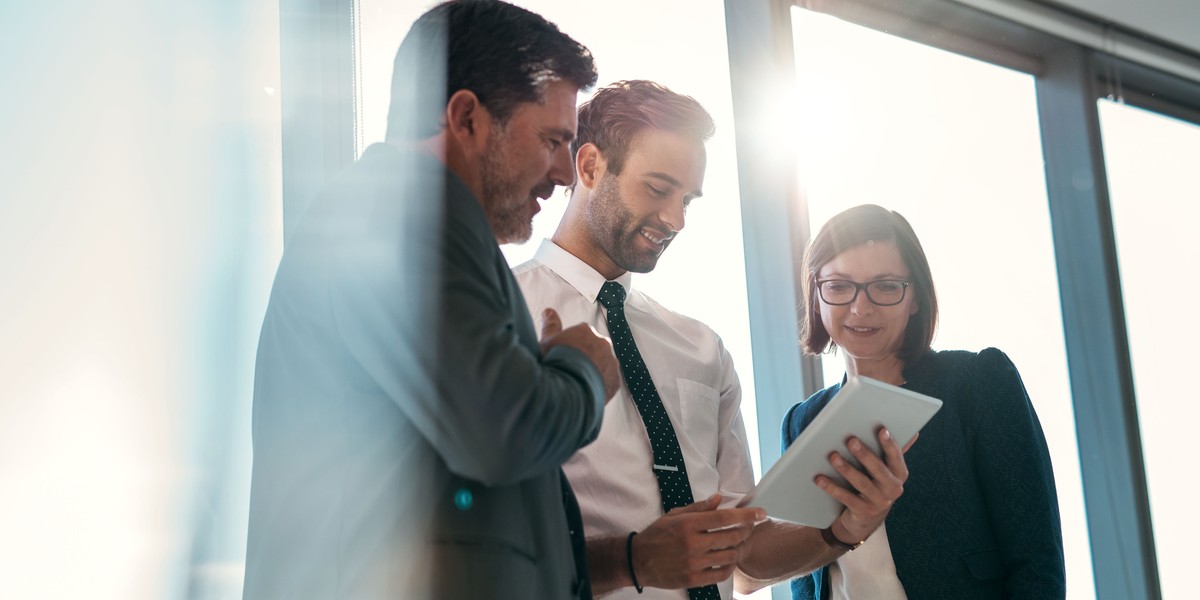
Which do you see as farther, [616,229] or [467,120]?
[616,229]

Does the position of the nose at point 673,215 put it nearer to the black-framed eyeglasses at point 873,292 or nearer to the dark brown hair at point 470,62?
the black-framed eyeglasses at point 873,292

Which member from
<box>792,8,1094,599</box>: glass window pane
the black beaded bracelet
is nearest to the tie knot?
the black beaded bracelet

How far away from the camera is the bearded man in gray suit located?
0.87 metres

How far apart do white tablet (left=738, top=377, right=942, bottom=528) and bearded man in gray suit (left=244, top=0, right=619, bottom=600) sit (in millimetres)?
426

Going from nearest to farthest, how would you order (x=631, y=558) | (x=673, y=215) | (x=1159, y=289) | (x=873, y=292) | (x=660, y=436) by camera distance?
(x=631, y=558)
(x=660, y=436)
(x=673, y=215)
(x=873, y=292)
(x=1159, y=289)

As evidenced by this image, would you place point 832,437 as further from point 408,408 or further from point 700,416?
point 408,408

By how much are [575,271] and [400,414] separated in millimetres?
806

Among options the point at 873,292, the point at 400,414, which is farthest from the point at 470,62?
the point at 873,292

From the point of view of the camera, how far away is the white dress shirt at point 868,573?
5.53ft

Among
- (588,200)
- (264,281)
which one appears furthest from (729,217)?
(264,281)

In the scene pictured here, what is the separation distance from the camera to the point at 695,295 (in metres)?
2.38

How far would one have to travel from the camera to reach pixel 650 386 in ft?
5.19

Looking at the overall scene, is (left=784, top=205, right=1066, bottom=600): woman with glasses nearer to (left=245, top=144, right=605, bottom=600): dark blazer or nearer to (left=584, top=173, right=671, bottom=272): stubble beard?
(left=584, top=173, right=671, bottom=272): stubble beard

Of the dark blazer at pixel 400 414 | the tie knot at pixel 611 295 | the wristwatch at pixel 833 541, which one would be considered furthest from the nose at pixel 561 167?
the wristwatch at pixel 833 541
